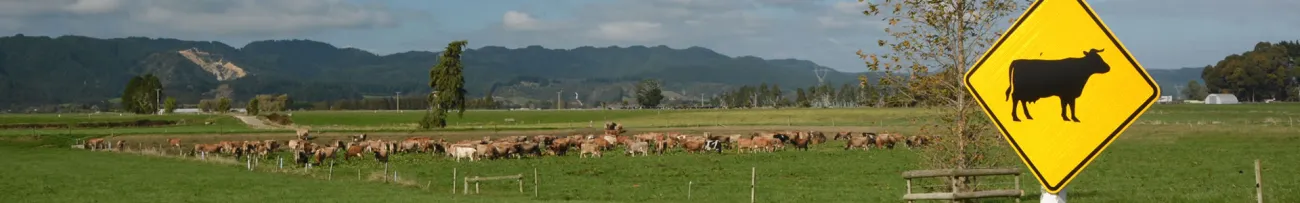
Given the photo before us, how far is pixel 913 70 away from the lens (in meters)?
19.1

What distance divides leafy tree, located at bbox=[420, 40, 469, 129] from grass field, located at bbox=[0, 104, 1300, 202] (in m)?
34.0

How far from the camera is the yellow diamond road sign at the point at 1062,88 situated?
592 centimetres

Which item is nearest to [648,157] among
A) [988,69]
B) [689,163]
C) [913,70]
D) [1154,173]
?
[689,163]

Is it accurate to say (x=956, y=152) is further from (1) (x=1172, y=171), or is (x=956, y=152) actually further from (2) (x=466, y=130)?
(2) (x=466, y=130)

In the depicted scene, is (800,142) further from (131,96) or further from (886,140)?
(131,96)

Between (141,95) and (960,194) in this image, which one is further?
(141,95)

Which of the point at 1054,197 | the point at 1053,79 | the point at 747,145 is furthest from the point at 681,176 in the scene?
the point at 1053,79

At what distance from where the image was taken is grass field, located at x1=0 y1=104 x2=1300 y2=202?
27.8 metres

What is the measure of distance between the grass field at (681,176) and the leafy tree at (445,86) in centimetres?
Result: 3402

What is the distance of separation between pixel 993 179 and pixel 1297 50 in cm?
18360

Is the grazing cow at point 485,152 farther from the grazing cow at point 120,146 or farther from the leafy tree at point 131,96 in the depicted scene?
the leafy tree at point 131,96

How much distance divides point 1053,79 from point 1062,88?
7cm

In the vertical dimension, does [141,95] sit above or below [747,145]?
above

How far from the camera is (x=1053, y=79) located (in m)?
5.98
